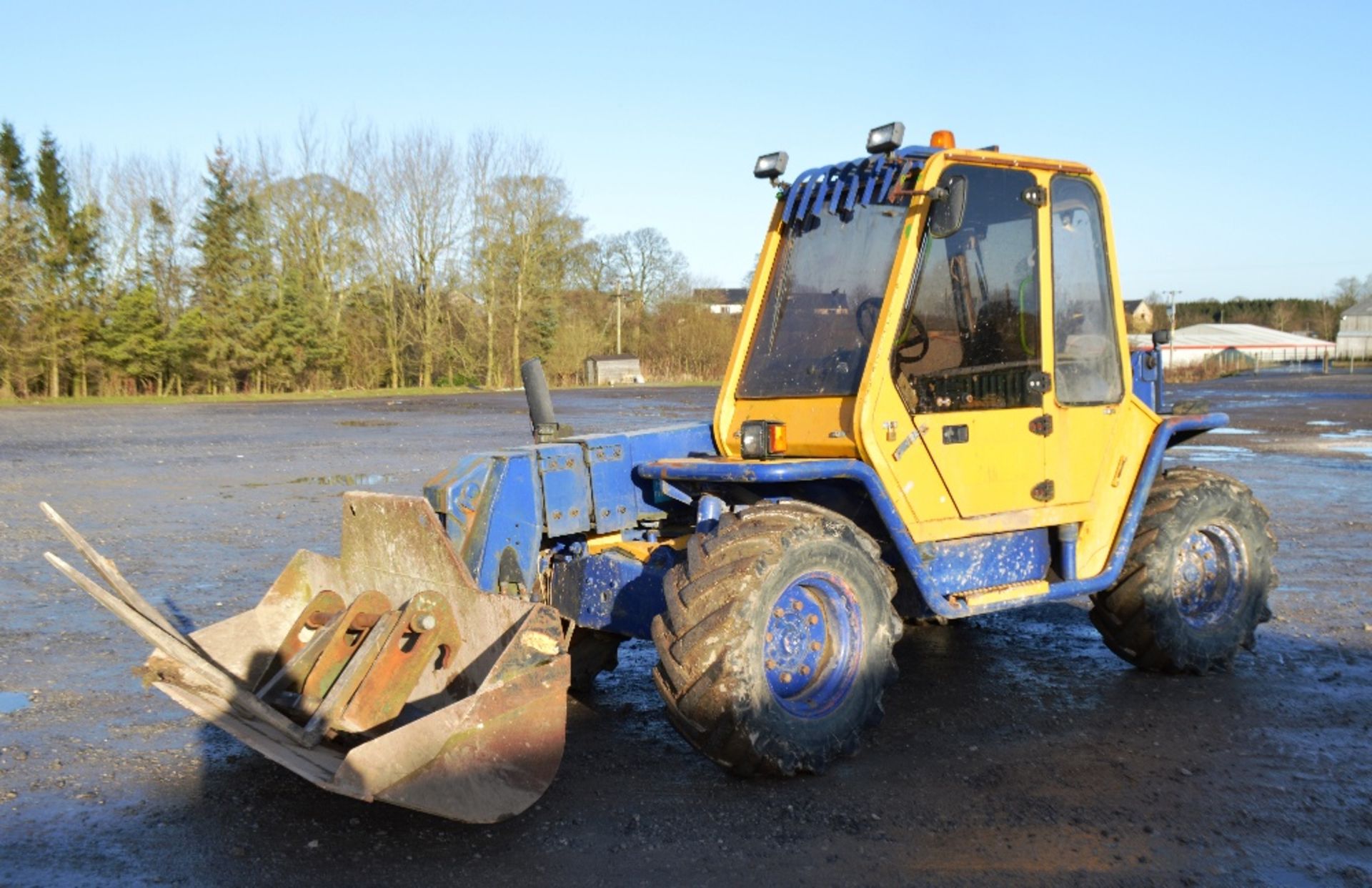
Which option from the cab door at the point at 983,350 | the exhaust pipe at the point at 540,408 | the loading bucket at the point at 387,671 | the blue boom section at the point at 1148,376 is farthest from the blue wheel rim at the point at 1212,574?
the loading bucket at the point at 387,671

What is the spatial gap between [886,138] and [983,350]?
1138mm

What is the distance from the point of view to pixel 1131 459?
630 cm

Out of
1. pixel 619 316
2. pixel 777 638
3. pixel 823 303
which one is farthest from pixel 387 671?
pixel 619 316

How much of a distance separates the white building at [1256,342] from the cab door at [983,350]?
3501 inches

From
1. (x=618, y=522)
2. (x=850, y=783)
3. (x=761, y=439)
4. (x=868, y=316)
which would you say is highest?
(x=868, y=316)

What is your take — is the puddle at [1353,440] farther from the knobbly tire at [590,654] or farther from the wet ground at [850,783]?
the knobbly tire at [590,654]

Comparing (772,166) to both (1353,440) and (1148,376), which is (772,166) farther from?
(1353,440)

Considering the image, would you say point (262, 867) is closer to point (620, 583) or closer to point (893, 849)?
point (620, 583)

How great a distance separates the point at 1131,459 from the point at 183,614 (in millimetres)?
6184

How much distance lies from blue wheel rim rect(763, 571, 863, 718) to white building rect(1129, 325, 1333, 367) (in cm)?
9008

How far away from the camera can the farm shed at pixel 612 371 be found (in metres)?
57.5

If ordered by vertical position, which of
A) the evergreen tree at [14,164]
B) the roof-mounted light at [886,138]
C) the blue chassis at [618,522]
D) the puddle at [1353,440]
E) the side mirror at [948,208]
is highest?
the evergreen tree at [14,164]

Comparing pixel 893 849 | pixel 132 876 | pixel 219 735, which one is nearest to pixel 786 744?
pixel 893 849

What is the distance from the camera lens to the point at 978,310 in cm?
567
